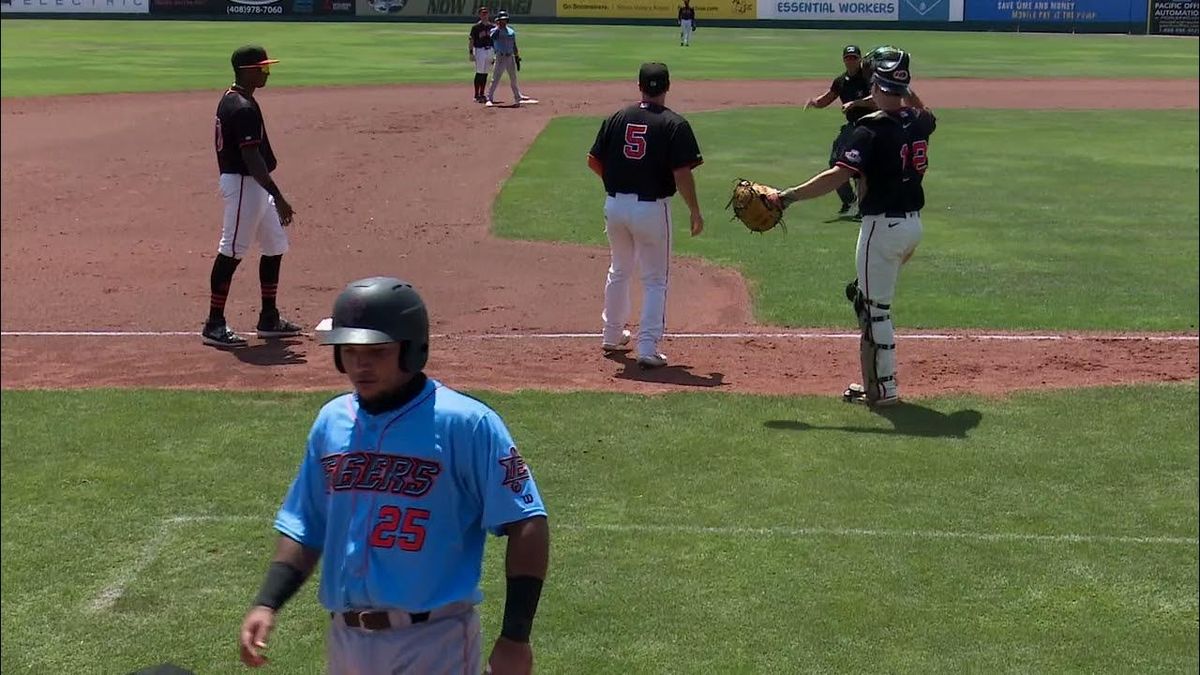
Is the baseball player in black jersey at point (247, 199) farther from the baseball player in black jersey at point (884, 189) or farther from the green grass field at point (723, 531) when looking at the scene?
the baseball player in black jersey at point (884, 189)

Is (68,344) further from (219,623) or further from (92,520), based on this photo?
(219,623)

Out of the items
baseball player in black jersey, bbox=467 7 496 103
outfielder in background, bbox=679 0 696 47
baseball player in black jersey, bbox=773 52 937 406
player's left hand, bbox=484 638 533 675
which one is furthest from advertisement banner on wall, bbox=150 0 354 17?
player's left hand, bbox=484 638 533 675

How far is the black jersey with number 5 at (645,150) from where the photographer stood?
325 inches

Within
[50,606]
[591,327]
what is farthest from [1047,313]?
[50,606]

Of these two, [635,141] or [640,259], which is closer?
[635,141]

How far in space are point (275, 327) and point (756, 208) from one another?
4.37m

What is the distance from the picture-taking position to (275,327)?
9.11 meters

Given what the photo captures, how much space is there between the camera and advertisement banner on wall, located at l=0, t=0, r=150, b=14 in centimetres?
516

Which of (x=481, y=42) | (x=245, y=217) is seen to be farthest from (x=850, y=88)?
(x=245, y=217)

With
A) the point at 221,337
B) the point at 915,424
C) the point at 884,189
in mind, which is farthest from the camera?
the point at 221,337

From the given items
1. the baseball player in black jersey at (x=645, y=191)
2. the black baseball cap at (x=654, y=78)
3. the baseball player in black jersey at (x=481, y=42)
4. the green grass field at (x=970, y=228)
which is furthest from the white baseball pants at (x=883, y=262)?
the green grass field at (x=970, y=228)

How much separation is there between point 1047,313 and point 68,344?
735cm

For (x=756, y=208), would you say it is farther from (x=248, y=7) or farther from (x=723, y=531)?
(x=248, y=7)

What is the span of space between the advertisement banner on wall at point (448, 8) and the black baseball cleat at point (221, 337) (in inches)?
110
